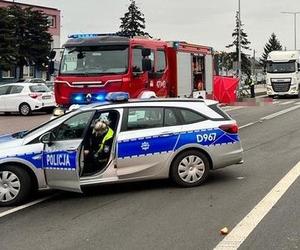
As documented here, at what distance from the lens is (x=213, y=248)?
5.65m

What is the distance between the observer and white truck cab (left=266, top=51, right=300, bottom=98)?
126 feet

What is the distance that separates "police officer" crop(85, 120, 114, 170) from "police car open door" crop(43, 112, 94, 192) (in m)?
0.20

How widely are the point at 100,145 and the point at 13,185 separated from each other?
1378 mm

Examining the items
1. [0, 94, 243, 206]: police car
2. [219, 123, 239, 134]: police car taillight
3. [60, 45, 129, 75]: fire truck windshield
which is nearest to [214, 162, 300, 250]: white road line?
[0, 94, 243, 206]: police car

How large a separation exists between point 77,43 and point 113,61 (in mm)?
1087

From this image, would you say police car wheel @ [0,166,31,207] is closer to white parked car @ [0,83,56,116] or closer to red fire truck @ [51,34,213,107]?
red fire truck @ [51,34,213,107]

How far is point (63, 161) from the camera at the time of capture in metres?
8.02

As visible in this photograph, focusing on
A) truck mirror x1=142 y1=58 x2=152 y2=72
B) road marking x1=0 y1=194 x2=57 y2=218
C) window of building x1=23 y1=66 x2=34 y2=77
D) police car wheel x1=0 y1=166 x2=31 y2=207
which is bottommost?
road marking x1=0 y1=194 x2=57 y2=218

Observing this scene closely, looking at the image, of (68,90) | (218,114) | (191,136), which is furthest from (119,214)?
(68,90)

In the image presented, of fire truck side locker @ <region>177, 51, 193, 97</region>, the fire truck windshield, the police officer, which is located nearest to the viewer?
the police officer

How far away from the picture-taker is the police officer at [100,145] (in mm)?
8320

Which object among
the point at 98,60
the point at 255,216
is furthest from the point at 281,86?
the point at 255,216

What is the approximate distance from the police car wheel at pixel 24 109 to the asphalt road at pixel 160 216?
16462 millimetres

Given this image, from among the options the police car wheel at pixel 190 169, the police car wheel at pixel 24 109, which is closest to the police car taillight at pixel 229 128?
the police car wheel at pixel 190 169
